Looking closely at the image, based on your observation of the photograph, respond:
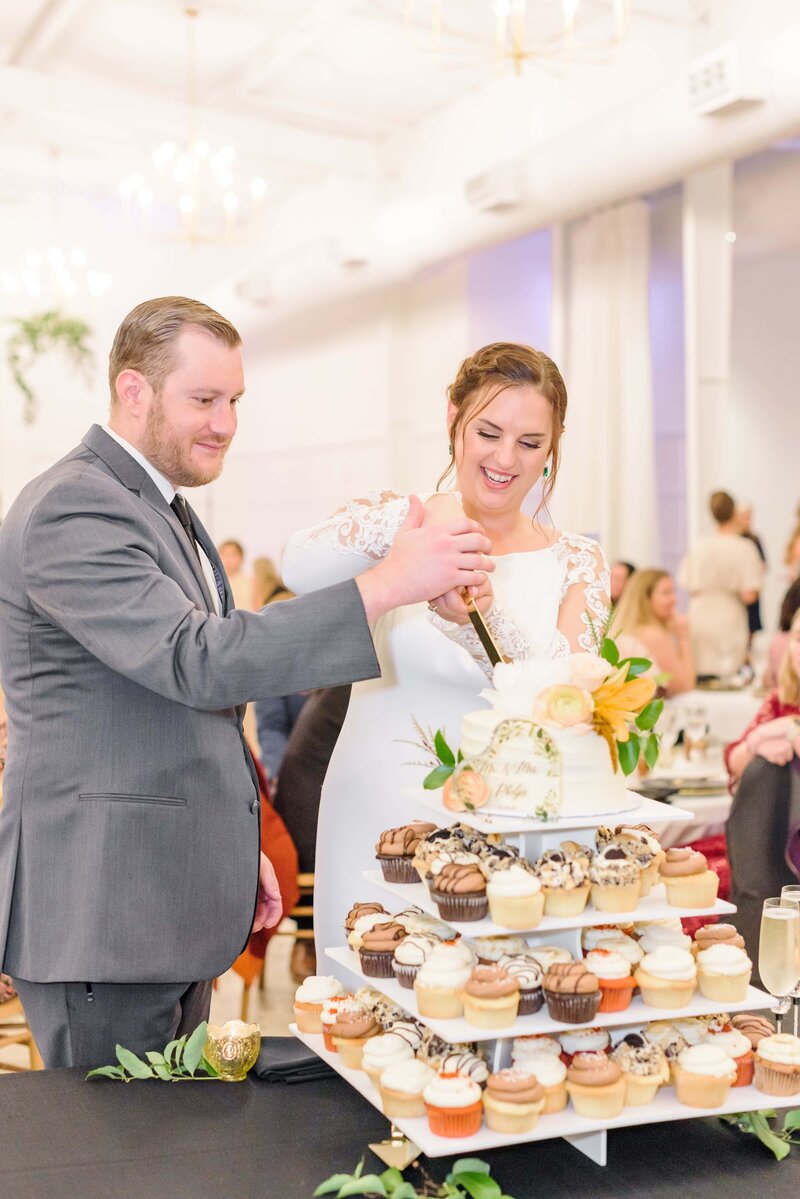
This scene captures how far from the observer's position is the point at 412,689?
2357mm

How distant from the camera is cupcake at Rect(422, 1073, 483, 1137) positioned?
140cm

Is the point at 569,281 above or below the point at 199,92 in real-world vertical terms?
below

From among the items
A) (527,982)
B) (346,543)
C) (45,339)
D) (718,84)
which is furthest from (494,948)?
(45,339)

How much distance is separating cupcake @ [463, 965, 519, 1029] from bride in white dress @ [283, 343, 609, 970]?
2.17 ft

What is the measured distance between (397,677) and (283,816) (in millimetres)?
1974

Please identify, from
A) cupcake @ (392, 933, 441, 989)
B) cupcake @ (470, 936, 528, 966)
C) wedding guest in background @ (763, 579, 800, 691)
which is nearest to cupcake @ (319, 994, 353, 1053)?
cupcake @ (392, 933, 441, 989)

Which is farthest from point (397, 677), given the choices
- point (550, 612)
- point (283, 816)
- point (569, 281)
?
point (569, 281)

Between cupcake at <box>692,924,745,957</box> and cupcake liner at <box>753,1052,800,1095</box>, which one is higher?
cupcake at <box>692,924,745,957</box>

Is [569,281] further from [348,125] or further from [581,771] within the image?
[581,771]

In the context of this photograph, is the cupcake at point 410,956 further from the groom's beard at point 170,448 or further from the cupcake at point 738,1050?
the groom's beard at point 170,448

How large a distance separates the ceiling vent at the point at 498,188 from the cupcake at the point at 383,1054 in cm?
696

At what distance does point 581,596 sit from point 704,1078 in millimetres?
1006

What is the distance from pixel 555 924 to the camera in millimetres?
1461

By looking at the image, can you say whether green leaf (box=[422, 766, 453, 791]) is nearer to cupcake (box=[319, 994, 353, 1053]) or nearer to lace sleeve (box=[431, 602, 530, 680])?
cupcake (box=[319, 994, 353, 1053])
